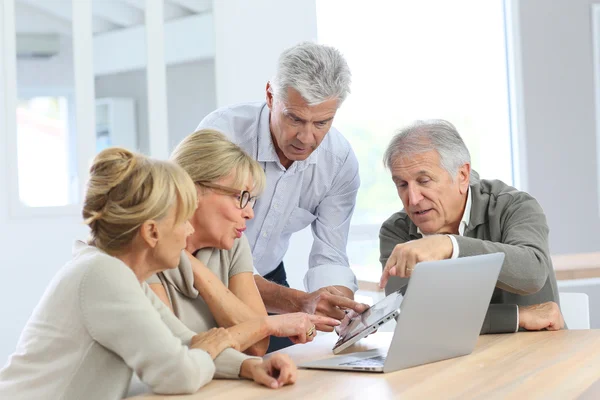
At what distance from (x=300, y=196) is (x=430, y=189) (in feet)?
1.94

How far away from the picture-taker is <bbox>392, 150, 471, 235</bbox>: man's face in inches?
88.7

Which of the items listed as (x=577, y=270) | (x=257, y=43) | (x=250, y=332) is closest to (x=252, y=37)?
(x=257, y=43)

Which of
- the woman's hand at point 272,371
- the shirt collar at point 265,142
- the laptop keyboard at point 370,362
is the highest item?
the shirt collar at point 265,142

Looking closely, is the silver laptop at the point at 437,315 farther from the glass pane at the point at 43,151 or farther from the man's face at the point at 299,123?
the glass pane at the point at 43,151

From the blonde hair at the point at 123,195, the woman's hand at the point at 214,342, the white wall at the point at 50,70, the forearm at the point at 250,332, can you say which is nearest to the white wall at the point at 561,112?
the white wall at the point at 50,70

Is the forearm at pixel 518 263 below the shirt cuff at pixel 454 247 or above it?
below

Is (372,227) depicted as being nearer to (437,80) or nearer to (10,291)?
(437,80)

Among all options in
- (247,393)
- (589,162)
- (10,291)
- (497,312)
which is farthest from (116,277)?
(589,162)

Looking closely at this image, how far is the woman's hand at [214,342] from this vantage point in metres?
1.62

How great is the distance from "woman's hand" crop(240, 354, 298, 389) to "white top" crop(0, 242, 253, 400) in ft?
0.29

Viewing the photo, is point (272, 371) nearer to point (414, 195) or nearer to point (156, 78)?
point (414, 195)

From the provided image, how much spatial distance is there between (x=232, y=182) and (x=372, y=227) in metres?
3.50

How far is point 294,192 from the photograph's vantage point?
268cm

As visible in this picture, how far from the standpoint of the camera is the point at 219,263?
2.09 meters
